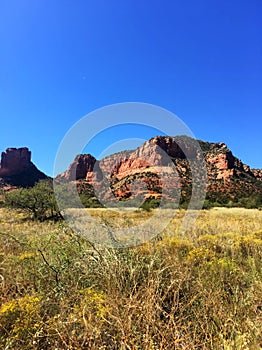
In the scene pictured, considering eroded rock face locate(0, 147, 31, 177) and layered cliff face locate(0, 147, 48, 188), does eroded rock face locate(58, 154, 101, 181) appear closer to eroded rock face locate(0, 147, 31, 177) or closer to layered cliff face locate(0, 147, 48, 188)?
layered cliff face locate(0, 147, 48, 188)

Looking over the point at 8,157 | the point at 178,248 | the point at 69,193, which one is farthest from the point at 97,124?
the point at 8,157

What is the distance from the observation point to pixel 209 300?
9.55ft

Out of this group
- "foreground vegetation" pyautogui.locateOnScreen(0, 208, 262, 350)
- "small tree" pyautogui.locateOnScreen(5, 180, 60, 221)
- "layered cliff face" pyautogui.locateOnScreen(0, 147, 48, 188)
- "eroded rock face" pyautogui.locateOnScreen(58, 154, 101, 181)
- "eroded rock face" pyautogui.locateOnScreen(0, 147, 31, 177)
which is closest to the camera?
"foreground vegetation" pyautogui.locateOnScreen(0, 208, 262, 350)

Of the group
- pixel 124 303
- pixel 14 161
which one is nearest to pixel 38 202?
pixel 124 303

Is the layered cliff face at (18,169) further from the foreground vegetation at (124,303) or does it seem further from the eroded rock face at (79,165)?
the foreground vegetation at (124,303)

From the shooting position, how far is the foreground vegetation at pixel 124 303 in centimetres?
229

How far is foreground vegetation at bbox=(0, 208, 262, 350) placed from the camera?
2.29m

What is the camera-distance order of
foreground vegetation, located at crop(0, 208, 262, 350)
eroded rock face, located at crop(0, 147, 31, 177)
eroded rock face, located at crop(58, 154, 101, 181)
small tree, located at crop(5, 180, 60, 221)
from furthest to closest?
eroded rock face, located at crop(0, 147, 31, 177)
small tree, located at crop(5, 180, 60, 221)
eroded rock face, located at crop(58, 154, 101, 181)
foreground vegetation, located at crop(0, 208, 262, 350)

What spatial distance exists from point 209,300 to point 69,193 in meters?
25.6

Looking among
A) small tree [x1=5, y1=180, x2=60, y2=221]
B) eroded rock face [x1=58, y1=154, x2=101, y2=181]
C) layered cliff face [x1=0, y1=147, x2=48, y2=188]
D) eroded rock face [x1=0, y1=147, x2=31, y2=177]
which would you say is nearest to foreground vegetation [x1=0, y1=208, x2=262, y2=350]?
eroded rock face [x1=58, y1=154, x2=101, y2=181]

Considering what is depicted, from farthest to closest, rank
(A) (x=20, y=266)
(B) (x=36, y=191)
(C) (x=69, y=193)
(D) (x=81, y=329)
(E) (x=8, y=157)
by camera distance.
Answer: (E) (x=8, y=157) → (C) (x=69, y=193) → (B) (x=36, y=191) → (A) (x=20, y=266) → (D) (x=81, y=329)

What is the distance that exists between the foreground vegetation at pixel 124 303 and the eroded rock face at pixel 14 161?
4310 inches

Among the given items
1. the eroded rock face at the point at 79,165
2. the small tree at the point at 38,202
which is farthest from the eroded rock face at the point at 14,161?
the small tree at the point at 38,202

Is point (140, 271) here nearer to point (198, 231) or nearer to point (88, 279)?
point (88, 279)
